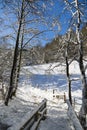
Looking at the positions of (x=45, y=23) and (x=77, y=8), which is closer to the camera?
(x=77, y=8)

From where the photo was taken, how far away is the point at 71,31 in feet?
58.7

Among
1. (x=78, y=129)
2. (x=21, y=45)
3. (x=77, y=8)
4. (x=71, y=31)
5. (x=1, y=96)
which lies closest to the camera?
(x=78, y=129)

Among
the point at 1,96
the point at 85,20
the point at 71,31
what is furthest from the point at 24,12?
the point at 1,96

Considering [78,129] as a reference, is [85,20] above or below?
above

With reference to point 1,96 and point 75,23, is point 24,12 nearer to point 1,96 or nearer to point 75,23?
point 75,23

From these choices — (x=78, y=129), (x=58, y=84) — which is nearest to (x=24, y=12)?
(x=78, y=129)

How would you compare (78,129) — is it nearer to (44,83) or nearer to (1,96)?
(1,96)

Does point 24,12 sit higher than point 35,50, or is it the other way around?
point 24,12

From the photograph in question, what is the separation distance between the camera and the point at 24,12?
19.2m

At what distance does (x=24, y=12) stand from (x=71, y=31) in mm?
3955

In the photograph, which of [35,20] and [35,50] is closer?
[35,20]

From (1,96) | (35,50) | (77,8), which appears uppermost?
(77,8)

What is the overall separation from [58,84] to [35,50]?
21477mm

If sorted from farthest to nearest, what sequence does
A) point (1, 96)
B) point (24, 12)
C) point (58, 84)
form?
point (58, 84)
point (1, 96)
point (24, 12)
